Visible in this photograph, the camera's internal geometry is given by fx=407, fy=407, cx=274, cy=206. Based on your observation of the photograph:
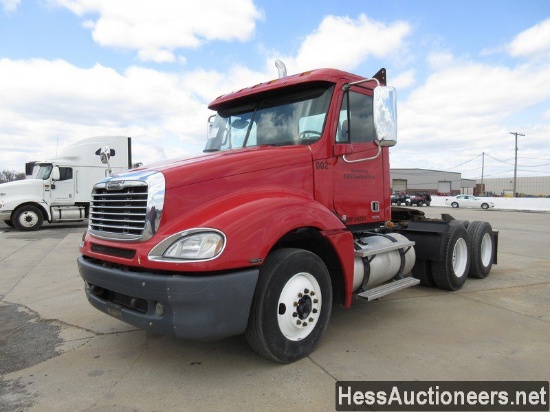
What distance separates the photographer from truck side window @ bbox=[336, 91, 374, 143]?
428 centimetres

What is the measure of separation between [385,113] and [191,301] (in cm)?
259

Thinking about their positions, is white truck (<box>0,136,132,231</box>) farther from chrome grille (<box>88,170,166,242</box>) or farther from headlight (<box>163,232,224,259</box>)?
headlight (<box>163,232,224,259</box>)

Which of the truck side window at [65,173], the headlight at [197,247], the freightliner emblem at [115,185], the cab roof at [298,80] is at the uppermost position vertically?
the cab roof at [298,80]

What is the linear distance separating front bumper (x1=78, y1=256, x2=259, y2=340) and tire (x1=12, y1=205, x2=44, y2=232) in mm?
14623

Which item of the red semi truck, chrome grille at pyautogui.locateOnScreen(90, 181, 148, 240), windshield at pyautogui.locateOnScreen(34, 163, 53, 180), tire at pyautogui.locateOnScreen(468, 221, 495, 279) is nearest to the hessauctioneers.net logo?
the red semi truck

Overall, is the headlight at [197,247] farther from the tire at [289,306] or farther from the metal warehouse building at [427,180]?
the metal warehouse building at [427,180]

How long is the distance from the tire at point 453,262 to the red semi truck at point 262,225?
891 mm

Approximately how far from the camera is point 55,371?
3436 millimetres

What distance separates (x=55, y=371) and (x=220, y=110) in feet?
10.6

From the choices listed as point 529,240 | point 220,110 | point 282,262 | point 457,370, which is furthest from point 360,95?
point 529,240

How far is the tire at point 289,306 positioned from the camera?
10.4ft

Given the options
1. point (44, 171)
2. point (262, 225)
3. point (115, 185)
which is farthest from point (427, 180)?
point (115, 185)

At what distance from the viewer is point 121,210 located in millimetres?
3400

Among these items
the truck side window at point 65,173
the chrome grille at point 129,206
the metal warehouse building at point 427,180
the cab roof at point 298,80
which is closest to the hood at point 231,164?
the chrome grille at point 129,206
